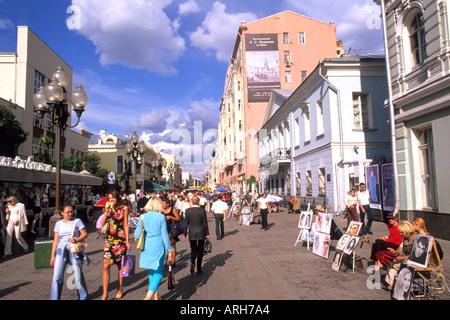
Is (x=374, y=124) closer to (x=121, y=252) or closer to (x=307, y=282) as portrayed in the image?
(x=307, y=282)

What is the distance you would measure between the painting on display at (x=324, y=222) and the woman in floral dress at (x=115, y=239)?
526cm

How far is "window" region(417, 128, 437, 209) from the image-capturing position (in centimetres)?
1054

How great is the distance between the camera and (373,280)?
599cm

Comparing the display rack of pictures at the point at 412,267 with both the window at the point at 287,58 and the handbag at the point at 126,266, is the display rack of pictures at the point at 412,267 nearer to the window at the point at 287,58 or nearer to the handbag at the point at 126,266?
the handbag at the point at 126,266

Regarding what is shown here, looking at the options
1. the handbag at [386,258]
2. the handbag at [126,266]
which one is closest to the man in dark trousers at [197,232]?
the handbag at [126,266]

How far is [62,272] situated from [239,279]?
3256 millimetres

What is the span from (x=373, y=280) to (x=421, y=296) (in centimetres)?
132

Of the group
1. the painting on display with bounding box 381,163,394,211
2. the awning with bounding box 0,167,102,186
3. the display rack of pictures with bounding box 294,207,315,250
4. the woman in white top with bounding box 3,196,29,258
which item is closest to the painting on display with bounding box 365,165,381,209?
the painting on display with bounding box 381,163,394,211

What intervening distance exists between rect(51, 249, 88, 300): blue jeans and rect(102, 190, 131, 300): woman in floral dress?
395mm

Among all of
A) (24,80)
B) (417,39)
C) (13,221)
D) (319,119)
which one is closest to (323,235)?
(417,39)

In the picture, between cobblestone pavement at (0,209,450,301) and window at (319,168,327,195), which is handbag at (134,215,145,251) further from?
window at (319,168,327,195)

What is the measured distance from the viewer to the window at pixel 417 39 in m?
10.9

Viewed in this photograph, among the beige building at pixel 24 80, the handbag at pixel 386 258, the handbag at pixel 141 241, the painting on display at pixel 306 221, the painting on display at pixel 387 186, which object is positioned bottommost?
the handbag at pixel 386 258
